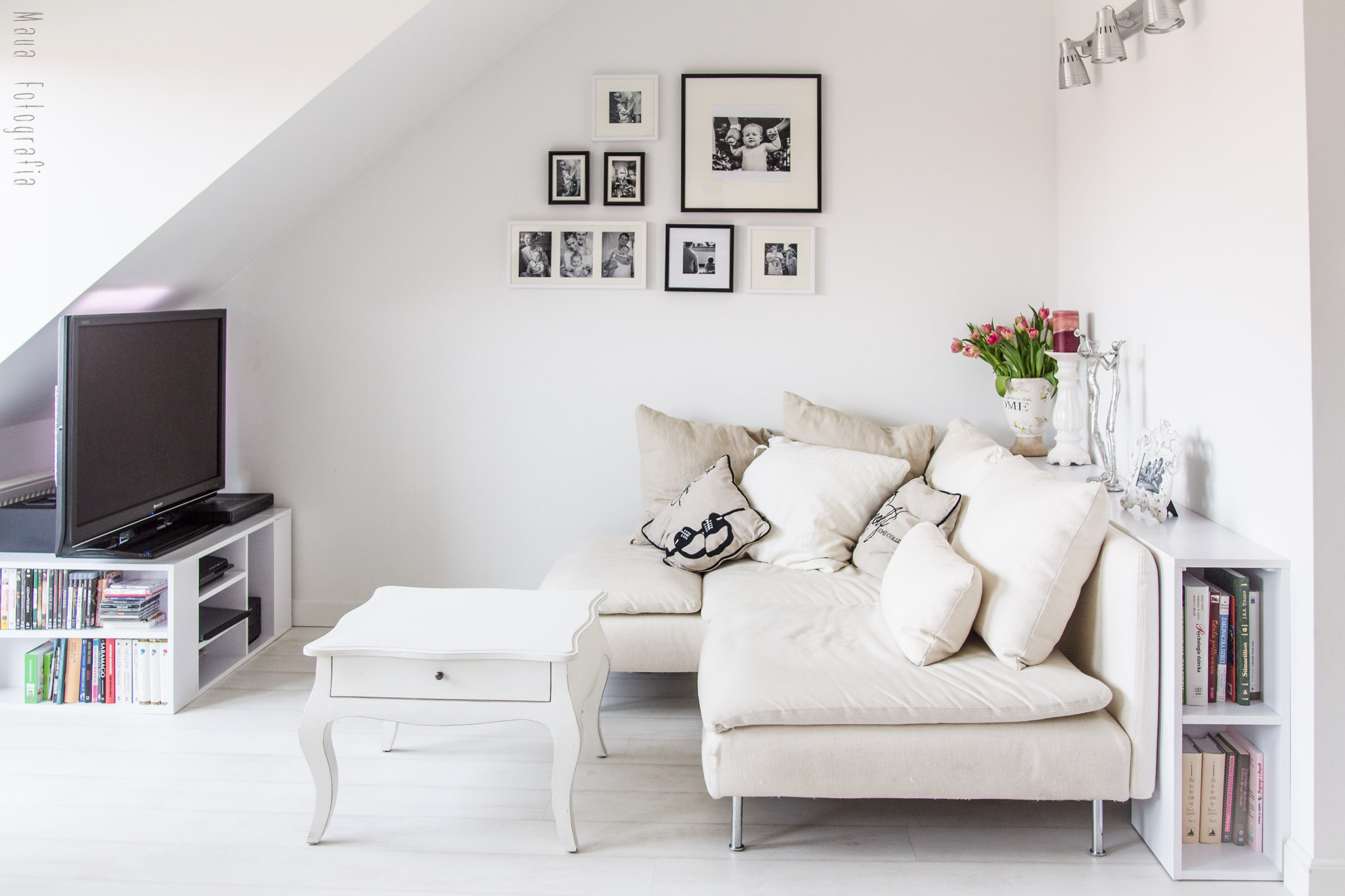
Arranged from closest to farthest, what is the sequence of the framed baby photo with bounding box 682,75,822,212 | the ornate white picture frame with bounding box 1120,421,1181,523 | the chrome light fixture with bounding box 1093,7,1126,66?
the ornate white picture frame with bounding box 1120,421,1181,523 < the chrome light fixture with bounding box 1093,7,1126,66 < the framed baby photo with bounding box 682,75,822,212

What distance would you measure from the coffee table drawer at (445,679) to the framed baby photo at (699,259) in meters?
1.95

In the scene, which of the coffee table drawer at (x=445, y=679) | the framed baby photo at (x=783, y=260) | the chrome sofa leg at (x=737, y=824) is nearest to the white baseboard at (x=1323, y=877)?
the chrome sofa leg at (x=737, y=824)

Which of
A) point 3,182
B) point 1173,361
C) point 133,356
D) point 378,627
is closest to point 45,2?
point 3,182

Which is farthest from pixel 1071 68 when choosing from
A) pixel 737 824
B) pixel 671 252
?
pixel 737 824

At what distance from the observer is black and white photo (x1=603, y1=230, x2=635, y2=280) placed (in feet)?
12.7

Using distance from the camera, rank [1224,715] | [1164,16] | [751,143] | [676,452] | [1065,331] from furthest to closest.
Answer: [751,143] → [676,452] → [1065,331] → [1164,16] → [1224,715]

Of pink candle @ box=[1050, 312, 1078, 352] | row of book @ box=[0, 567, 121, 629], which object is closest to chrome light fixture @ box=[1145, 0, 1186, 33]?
pink candle @ box=[1050, 312, 1078, 352]

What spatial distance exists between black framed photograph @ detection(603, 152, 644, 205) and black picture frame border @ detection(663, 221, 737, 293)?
6.1 inches

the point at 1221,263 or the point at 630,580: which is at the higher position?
the point at 1221,263

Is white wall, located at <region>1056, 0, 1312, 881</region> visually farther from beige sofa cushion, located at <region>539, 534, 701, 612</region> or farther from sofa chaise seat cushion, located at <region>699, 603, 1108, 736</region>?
beige sofa cushion, located at <region>539, 534, 701, 612</region>

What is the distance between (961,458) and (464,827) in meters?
1.83

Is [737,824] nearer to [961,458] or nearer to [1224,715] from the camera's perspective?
[1224,715]

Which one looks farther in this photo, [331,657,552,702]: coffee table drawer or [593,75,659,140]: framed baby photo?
[593,75,659,140]: framed baby photo

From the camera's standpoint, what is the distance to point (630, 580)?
317 centimetres
